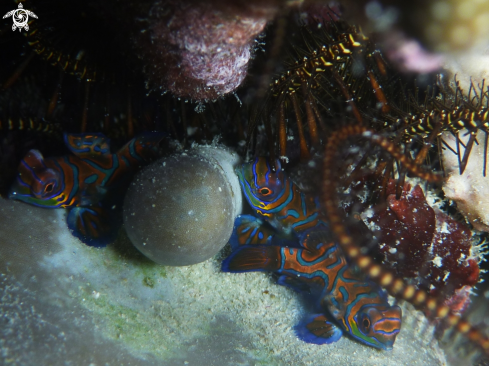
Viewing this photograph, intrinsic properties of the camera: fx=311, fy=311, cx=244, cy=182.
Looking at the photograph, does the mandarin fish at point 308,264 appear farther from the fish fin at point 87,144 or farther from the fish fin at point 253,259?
the fish fin at point 87,144

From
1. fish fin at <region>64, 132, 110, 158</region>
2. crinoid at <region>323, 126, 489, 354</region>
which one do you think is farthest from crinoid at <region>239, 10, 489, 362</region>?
fish fin at <region>64, 132, 110, 158</region>

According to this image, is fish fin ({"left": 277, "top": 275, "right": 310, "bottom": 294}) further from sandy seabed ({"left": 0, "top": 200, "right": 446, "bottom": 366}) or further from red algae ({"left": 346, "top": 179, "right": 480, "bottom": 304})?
red algae ({"left": 346, "top": 179, "right": 480, "bottom": 304})

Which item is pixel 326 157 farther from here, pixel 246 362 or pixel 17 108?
pixel 17 108

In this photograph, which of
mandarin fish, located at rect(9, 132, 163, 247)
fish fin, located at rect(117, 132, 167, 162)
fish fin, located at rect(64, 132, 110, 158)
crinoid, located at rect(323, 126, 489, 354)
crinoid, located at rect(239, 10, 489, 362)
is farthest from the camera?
fish fin, located at rect(117, 132, 167, 162)

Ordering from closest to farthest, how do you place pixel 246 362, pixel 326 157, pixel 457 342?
1. pixel 326 157
2. pixel 457 342
3. pixel 246 362

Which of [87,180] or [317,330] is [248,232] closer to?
[317,330]

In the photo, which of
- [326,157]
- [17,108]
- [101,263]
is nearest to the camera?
[326,157]

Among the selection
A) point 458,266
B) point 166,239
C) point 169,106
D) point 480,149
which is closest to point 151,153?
point 169,106

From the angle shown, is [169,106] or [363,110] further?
[169,106]
